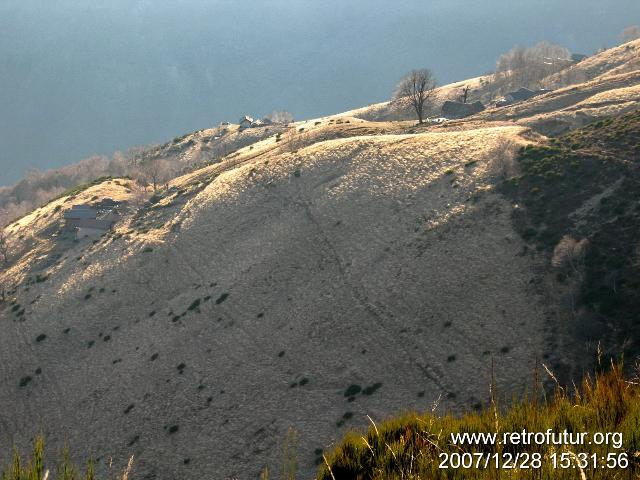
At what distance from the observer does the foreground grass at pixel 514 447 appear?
9.45 m

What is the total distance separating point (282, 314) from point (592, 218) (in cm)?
3458

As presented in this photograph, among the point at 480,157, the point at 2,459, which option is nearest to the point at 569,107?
the point at 480,157

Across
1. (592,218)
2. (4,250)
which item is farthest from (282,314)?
(4,250)

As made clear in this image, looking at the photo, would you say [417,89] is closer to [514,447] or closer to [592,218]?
[592,218]

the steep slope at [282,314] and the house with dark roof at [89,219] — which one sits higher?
the house with dark roof at [89,219]

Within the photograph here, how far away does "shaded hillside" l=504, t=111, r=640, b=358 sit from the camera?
167 feet

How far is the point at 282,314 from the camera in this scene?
66062 millimetres

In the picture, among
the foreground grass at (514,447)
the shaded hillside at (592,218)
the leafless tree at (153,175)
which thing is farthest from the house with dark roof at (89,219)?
the foreground grass at (514,447)

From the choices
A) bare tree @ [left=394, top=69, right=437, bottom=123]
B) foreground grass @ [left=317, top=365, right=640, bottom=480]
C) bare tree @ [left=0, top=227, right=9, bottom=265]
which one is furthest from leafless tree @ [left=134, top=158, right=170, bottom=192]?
foreground grass @ [left=317, top=365, right=640, bottom=480]

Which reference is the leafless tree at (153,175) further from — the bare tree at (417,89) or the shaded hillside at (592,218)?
the shaded hillside at (592,218)

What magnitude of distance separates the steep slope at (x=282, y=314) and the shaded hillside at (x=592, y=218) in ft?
9.79

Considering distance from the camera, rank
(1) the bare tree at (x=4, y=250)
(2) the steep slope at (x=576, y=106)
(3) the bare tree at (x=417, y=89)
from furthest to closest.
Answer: (3) the bare tree at (x=417, y=89) < (1) the bare tree at (x=4, y=250) < (2) the steep slope at (x=576, y=106)

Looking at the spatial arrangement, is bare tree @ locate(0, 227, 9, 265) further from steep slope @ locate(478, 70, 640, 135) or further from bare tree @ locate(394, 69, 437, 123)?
steep slope @ locate(478, 70, 640, 135)

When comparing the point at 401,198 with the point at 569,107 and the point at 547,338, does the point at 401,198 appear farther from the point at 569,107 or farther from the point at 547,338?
the point at 569,107
